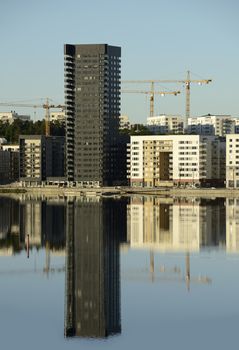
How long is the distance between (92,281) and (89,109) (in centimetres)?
11355

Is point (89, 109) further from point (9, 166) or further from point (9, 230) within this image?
point (9, 230)

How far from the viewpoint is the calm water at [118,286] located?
30.0 m

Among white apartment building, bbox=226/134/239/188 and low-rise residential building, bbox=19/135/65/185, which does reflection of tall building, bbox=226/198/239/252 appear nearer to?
white apartment building, bbox=226/134/239/188

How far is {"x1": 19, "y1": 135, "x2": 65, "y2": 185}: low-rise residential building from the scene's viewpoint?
159250 millimetres

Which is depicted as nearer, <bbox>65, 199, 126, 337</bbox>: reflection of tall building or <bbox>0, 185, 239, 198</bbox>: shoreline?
<bbox>65, 199, 126, 337</bbox>: reflection of tall building

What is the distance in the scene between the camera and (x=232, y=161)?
5797 inches

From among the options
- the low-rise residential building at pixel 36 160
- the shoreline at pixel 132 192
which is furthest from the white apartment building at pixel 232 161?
the low-rise residential building at pixel 36 160

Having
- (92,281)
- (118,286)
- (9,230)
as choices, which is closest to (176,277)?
(118,286)

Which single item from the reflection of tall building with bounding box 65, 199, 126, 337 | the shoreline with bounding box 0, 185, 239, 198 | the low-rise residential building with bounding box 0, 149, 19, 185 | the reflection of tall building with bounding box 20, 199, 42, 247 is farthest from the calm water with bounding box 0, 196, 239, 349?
the low-rise residential building with bounding box 0, 149, 19, 185

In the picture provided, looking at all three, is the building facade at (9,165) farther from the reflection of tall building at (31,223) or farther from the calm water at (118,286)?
the calm water at (118,286)

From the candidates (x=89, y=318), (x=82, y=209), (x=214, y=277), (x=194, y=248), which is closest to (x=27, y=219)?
(x=82, y=209)

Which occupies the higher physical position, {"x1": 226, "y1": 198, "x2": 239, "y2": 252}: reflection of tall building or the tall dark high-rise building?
the tall dark high-rise building

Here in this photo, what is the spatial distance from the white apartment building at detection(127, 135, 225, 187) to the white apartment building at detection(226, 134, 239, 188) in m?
4.35

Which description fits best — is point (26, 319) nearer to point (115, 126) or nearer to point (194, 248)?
point (194, 248)
